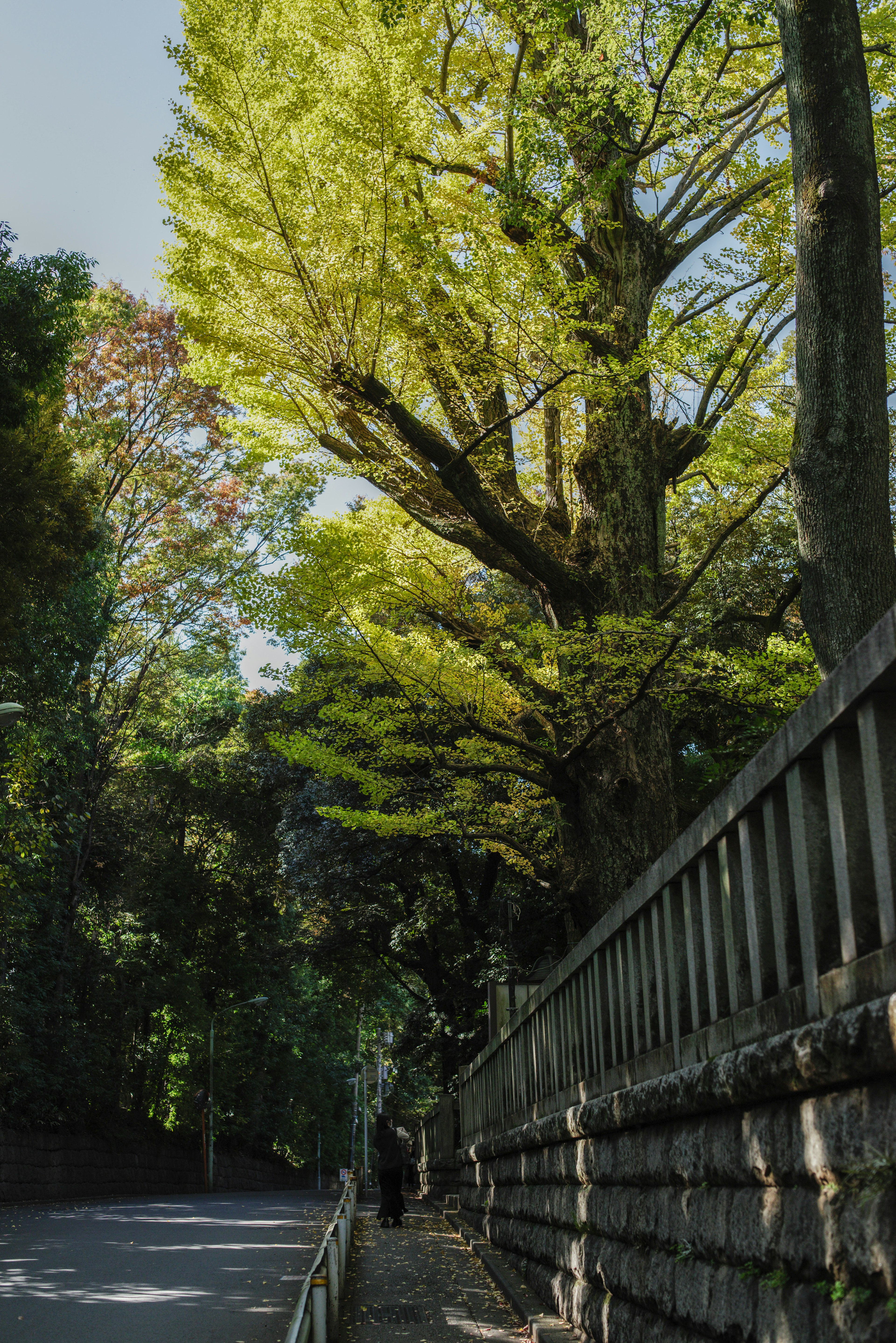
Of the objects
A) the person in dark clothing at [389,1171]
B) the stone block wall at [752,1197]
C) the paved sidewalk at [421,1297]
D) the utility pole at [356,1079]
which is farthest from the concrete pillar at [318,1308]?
the utility pole at [356,1079]

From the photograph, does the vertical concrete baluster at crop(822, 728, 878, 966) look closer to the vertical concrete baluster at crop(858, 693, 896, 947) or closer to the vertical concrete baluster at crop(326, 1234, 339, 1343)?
the vertical concrete baluster at crop(858, 693, 896, 947)

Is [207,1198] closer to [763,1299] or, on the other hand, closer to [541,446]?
[541,446]

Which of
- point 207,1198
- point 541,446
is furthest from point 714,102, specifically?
point 207,1198

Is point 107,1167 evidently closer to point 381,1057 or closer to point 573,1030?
point 573,1030

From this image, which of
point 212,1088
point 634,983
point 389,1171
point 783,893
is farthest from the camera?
point 212,1088

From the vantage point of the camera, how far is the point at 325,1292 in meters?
4.97

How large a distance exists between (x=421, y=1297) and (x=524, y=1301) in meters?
1.15

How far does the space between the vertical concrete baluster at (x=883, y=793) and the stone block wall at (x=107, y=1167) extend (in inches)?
813

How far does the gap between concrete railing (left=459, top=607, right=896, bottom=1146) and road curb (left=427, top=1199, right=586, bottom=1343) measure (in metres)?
1.20

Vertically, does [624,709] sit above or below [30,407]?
below

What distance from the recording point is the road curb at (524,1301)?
18.5 ft

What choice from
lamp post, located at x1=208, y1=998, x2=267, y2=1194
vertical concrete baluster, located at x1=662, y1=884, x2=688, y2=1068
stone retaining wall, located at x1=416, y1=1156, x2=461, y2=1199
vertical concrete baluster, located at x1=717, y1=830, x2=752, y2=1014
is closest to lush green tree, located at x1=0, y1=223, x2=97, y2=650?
stone retaining wall, located at x1=416, y1=1156, x2=461, y2=1199

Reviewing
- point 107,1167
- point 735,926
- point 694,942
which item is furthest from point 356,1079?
point 735,926

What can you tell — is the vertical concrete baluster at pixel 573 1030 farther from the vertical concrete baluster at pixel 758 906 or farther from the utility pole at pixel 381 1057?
the utility pole at pixel 381 1057
